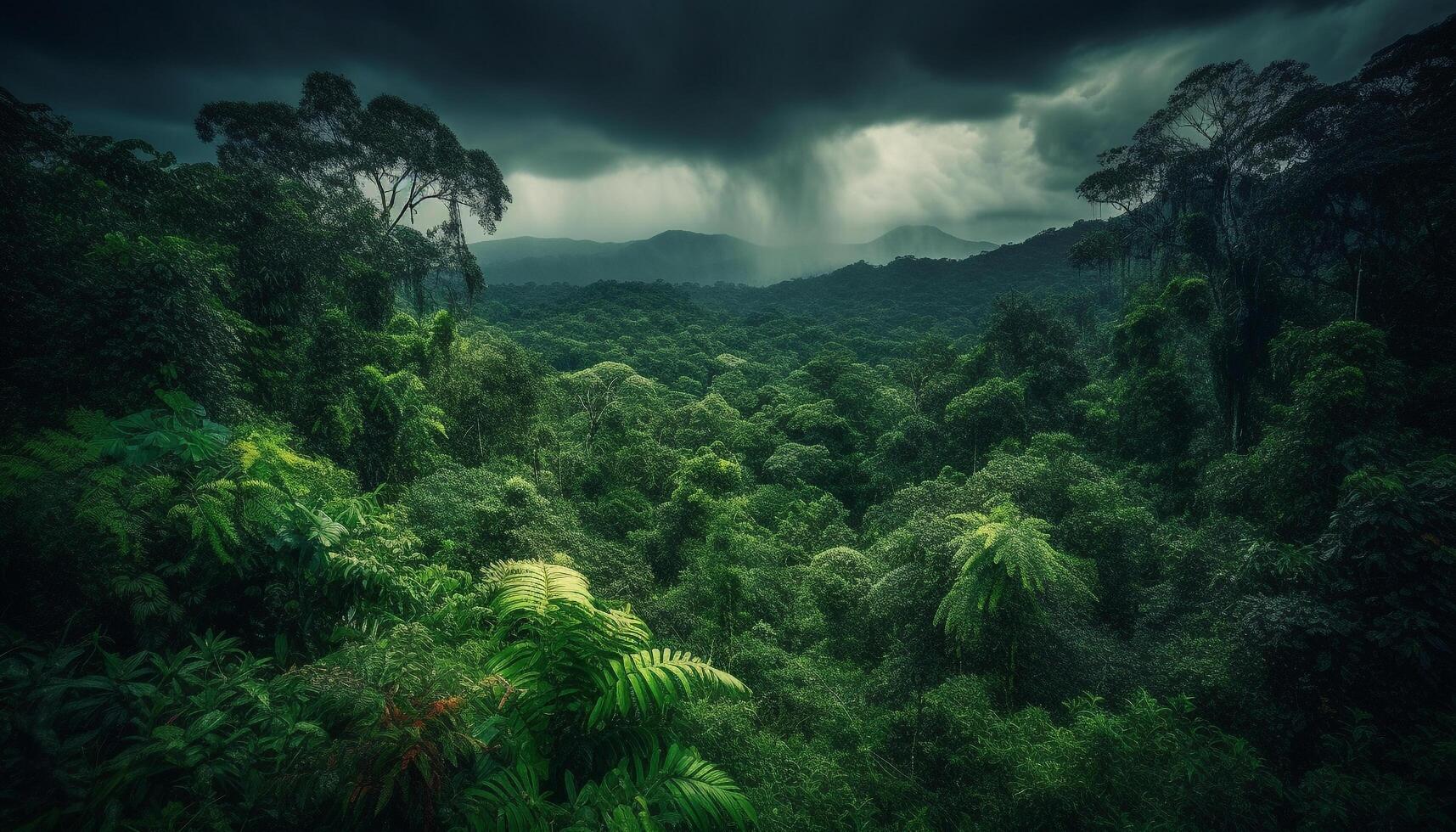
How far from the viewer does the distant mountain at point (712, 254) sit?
15638 centimetres

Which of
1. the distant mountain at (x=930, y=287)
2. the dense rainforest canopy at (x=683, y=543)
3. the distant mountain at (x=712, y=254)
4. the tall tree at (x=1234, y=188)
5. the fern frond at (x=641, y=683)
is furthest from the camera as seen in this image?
the distant mountain at (x=712, y=254)

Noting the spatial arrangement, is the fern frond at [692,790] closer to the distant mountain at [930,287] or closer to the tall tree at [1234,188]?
the tall tree at [1234,188]

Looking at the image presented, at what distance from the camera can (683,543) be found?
11312mm

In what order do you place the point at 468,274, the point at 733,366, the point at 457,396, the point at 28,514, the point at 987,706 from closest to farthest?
the point at 28,514, the point at 987,706, the point at 457,396, the point at 468,274, the point at 733,366

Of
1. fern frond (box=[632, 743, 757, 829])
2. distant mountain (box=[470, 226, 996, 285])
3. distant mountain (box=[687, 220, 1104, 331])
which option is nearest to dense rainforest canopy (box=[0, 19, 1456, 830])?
fern frond (box=[632, 743, 757, 829])

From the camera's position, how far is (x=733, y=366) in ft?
111

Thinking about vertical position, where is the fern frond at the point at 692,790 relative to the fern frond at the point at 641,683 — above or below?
below

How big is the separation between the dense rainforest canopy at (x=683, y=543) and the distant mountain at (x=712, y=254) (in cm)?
14502

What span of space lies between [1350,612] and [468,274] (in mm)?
20258

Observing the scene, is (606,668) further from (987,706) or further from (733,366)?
(733,366)

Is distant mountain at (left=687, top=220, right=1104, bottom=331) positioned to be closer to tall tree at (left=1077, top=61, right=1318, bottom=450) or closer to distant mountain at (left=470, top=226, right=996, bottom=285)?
tall tree at (left=1077, top=61, right=1318, bottom=450)

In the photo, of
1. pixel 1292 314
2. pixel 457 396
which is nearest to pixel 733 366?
pixel 457 396

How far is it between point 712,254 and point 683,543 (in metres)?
172

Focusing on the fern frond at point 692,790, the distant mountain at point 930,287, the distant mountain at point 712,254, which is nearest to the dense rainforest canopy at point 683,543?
the fern frond at point 692,790
